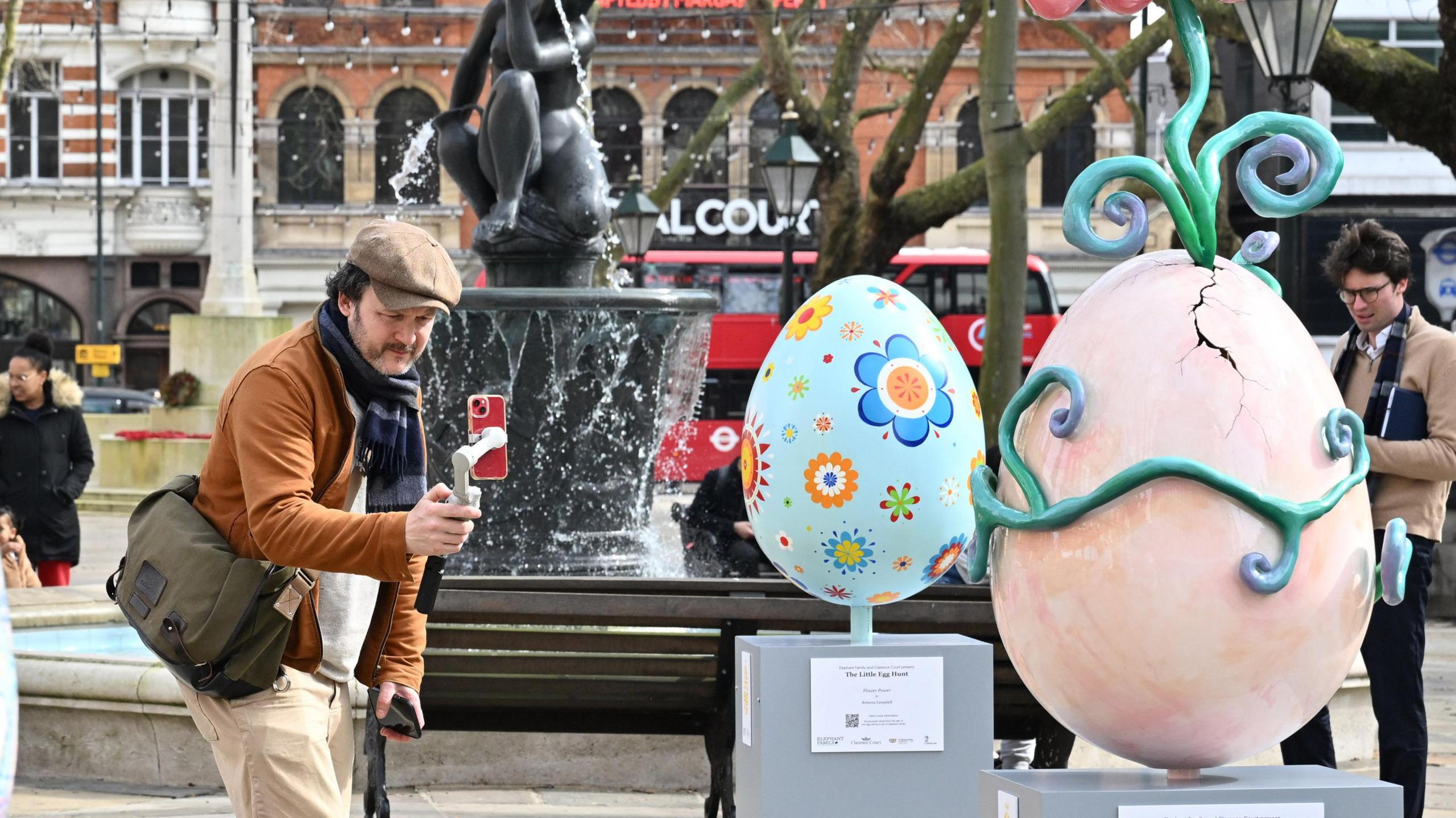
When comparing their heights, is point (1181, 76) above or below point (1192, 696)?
above

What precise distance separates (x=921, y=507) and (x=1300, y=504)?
5.56ft

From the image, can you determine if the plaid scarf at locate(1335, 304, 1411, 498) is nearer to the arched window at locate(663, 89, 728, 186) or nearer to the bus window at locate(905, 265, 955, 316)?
the bus window at locate(905, 265, 955, 316)

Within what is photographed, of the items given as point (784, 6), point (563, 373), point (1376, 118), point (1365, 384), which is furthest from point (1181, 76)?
point (784, 6)

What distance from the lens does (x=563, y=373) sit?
7.99m

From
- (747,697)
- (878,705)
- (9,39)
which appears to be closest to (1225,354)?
(878,705)

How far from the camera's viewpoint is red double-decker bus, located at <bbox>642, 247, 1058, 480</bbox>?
27.5 metres

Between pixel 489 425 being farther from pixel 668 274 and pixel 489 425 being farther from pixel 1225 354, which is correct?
pixel 668 274

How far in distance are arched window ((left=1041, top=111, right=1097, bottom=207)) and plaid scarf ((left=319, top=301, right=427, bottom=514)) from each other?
38.0 meters

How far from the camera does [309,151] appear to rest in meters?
40.8

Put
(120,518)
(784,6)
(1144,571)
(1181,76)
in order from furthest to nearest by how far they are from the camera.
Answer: (784,6) → (120,518) → (1181,76) → (1144,571)

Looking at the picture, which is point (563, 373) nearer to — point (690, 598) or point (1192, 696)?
point (690, 598)

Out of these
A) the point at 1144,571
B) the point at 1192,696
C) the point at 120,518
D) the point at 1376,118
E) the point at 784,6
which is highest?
the point at 784,6

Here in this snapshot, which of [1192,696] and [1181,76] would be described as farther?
[1181,76]

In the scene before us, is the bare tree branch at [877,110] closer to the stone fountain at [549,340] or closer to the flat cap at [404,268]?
the stone fountain at [549,340]
